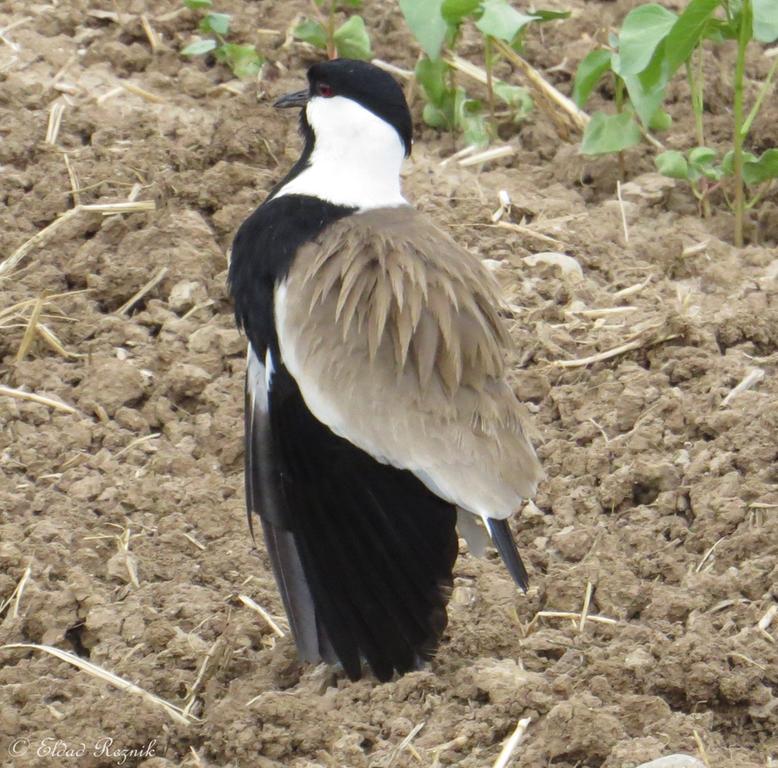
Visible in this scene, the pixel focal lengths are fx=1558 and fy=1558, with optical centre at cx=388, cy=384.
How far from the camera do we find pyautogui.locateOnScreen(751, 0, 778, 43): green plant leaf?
186 inches

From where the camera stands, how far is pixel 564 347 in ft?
15.3

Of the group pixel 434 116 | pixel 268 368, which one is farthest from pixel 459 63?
pixel 268 368

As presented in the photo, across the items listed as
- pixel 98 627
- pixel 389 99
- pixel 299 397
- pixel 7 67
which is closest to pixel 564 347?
pixel 389 99

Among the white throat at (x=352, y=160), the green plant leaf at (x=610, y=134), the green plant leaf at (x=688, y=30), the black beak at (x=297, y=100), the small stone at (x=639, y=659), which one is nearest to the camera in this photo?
the small stone at (x=639, y=659)

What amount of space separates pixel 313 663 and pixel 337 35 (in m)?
2.78

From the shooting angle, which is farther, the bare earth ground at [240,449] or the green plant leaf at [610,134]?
the green plant leaf at [610,134]

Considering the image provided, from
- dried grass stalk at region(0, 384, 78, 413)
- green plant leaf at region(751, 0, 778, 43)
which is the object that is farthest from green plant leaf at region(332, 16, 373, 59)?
dried grass stalk at region(0, 384, 78, 413)

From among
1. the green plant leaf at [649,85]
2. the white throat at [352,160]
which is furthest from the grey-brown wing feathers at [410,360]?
the green plant leaf at [649,85]

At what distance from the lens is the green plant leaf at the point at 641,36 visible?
4.83 metres

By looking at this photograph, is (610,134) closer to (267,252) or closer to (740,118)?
(740,118)

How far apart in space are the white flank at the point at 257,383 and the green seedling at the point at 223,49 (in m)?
2.20

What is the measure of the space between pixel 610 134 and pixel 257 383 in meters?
1.99

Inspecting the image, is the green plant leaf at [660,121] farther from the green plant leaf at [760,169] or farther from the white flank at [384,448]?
the white flank at [384,448]

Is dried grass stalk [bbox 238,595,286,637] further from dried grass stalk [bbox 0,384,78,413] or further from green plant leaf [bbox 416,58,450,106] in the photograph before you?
green plant leaf [bbox 416,58,450,106]
